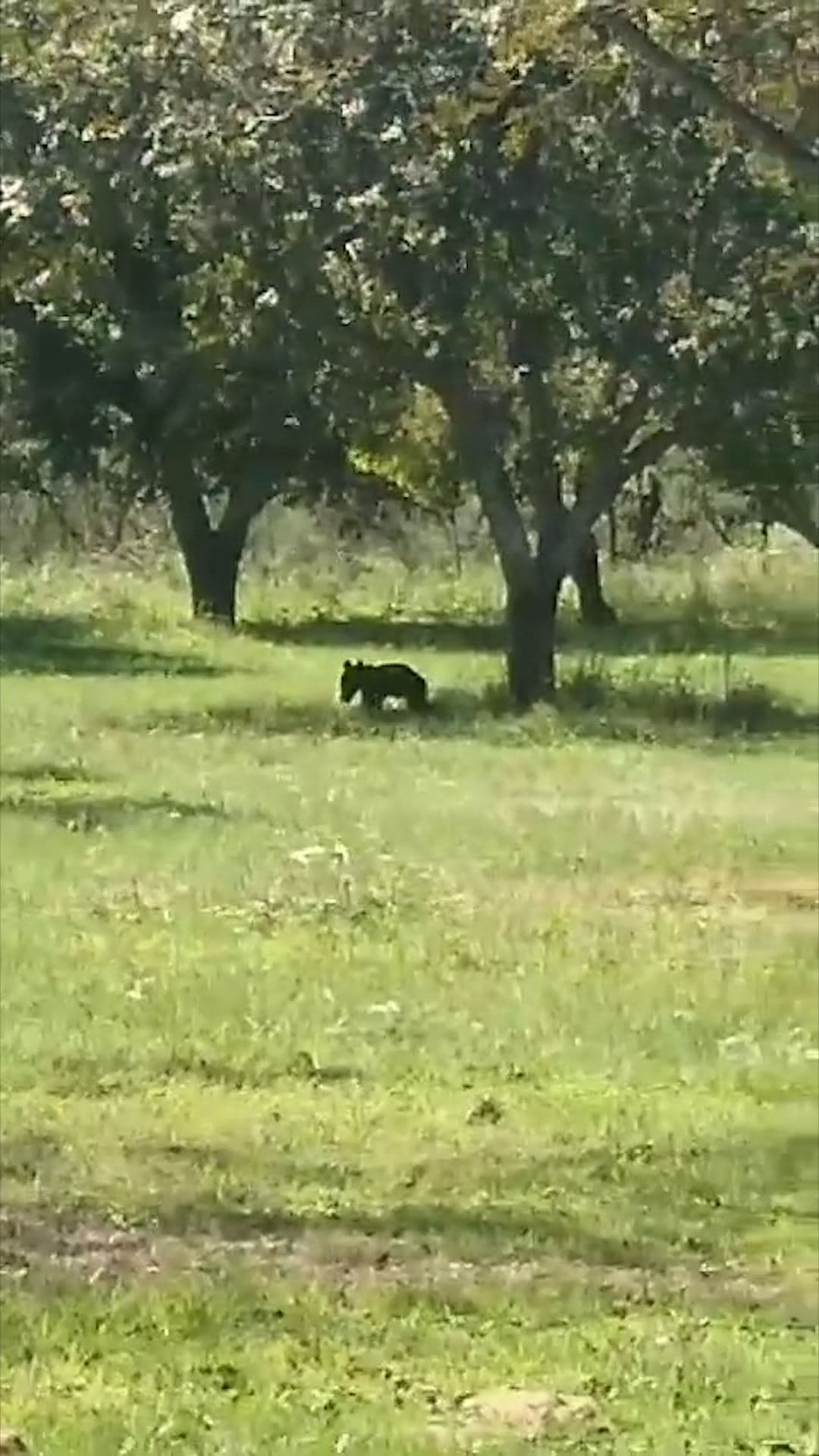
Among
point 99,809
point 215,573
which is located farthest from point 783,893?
point 215,573

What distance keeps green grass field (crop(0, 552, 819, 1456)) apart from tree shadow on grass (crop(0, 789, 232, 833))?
0.22ft

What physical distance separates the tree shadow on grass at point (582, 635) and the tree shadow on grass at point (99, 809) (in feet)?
53.9

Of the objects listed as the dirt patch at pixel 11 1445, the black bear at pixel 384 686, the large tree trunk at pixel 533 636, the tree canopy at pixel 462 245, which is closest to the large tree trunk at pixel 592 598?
the tree canopy at pixel 462 245

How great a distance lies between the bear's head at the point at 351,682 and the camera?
3002 centimetres

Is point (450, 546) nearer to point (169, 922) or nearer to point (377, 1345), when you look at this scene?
point (169, 922)

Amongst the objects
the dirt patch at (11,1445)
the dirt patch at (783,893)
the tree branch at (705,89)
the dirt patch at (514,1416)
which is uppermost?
the tree branch at (705,89)

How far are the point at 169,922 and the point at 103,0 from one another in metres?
5.10

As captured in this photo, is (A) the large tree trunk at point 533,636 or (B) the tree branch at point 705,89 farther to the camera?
(A) the large tree trunk at point 533,636

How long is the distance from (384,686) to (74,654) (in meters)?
7.77

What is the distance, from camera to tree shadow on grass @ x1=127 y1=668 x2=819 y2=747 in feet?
90.5

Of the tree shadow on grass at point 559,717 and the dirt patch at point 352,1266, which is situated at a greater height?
the dirt patch at point 352,1266

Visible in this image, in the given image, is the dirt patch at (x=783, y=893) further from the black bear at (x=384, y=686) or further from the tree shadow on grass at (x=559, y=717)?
the black bear at (x=384, y=686)

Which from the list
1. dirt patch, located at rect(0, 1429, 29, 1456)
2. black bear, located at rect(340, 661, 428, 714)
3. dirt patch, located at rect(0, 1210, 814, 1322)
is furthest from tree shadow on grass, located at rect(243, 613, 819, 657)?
dirt patch, located at rect(0, 1429, 29, 1456)

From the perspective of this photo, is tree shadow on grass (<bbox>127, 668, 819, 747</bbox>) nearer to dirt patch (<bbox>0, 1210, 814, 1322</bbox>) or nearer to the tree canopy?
the tree canopy
